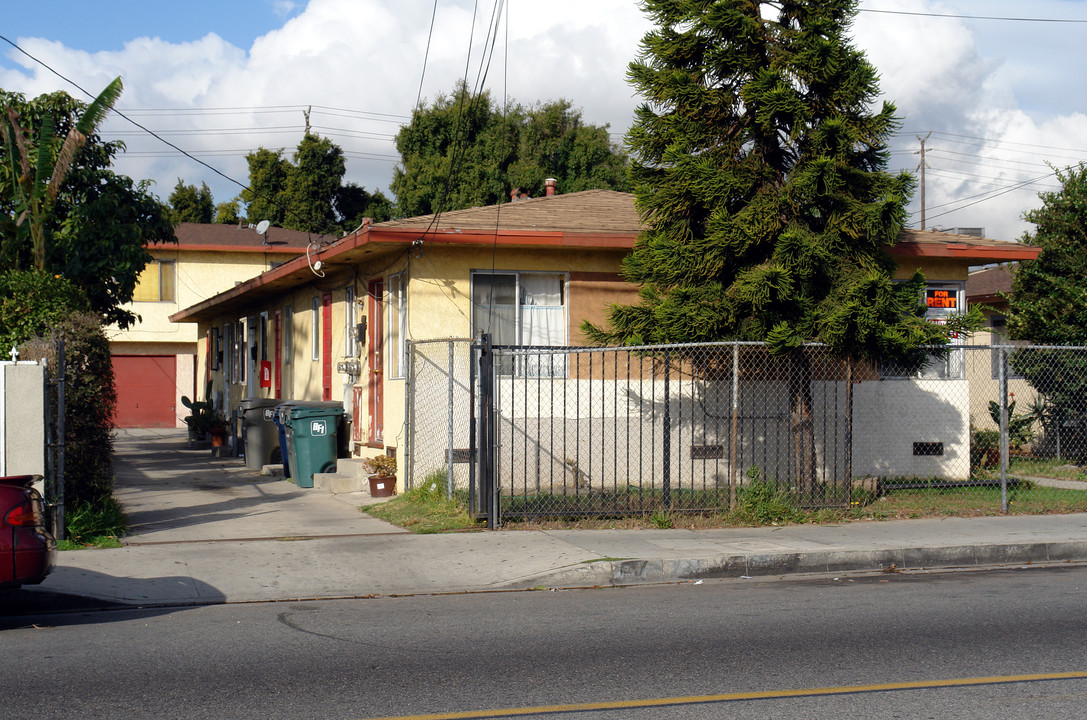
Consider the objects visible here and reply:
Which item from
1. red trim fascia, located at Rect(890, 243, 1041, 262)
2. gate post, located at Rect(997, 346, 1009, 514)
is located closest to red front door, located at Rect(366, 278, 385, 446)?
red trim fascia, located at Rect(890, 243, 1041, 262)

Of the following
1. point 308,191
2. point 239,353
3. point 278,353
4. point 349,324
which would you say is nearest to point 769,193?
point 349,324

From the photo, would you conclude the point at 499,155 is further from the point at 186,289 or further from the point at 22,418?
the point at 22,418

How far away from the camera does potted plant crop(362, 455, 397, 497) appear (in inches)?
542

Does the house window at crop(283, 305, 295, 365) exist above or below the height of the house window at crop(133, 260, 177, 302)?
below

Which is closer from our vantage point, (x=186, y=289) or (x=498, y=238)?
(x=498, y=238)

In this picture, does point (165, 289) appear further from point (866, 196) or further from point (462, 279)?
point (866, 196)

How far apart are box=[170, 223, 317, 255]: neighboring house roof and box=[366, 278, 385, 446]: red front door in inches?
872

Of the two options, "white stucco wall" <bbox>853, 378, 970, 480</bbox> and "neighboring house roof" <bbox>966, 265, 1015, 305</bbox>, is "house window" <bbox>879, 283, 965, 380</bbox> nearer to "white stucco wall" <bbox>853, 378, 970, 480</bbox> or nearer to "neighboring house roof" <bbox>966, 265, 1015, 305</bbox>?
"white stucco wall" <bbox>853, 378, 970, 480</bbox>

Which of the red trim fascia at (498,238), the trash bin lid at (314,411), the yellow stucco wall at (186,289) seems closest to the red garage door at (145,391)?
the yellow stucco wall at (186,289)

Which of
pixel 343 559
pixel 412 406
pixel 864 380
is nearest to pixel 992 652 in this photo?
pixel 343 559

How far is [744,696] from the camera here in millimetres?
5344

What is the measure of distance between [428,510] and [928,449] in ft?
26.9

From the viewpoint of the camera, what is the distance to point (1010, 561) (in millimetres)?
10055

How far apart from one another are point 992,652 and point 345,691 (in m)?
4.09
